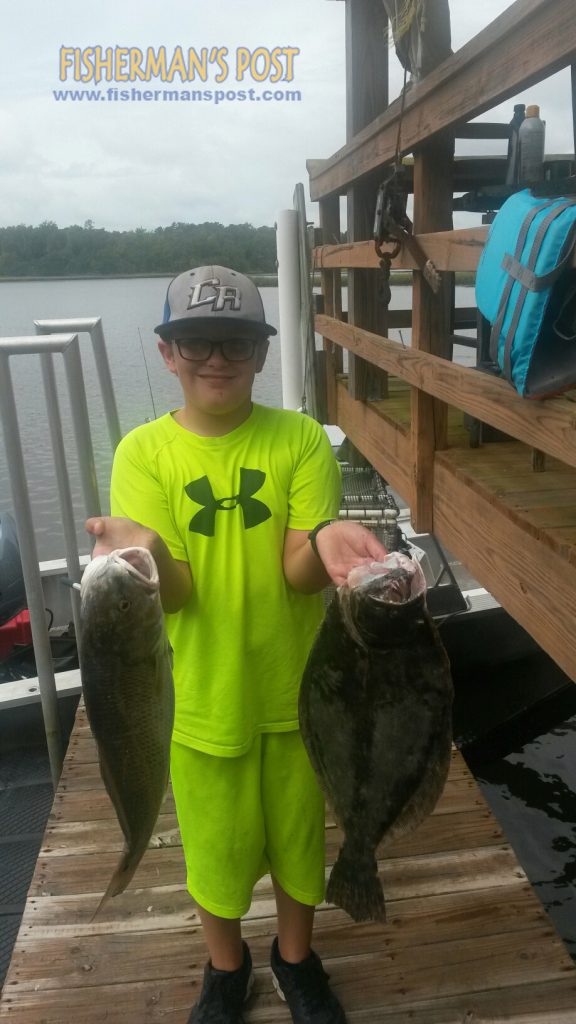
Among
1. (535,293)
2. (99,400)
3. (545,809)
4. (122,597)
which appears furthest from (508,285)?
(99,400)

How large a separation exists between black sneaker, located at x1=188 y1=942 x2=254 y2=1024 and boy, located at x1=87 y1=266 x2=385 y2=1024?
343mm

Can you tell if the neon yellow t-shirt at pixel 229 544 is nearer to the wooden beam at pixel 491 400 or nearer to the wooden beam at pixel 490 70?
the wooden beam at pixel 491 400

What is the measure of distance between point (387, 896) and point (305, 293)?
4266 millimetres

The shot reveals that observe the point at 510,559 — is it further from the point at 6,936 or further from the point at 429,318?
the point at 6,936

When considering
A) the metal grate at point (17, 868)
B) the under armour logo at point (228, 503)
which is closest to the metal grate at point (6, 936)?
the metal grate at point (17, 868)

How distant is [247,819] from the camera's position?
2.12 m

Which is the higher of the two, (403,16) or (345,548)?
(403,16)

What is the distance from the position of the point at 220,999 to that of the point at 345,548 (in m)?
1.63

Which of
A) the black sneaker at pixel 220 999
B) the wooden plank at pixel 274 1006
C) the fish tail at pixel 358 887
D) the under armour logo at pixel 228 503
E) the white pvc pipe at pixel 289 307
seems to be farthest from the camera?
the white pvc pipe at pixel 289 307

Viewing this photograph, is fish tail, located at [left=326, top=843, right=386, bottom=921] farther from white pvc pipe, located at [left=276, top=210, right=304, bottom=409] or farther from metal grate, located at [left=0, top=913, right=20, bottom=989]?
white pvc pipe, located at [left=276, top=210, right=304, bottom=409]

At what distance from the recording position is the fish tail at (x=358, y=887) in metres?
1.80

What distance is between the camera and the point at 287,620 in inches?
82.2

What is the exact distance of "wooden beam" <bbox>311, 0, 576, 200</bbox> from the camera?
199 cm

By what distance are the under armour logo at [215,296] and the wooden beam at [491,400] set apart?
868mm
